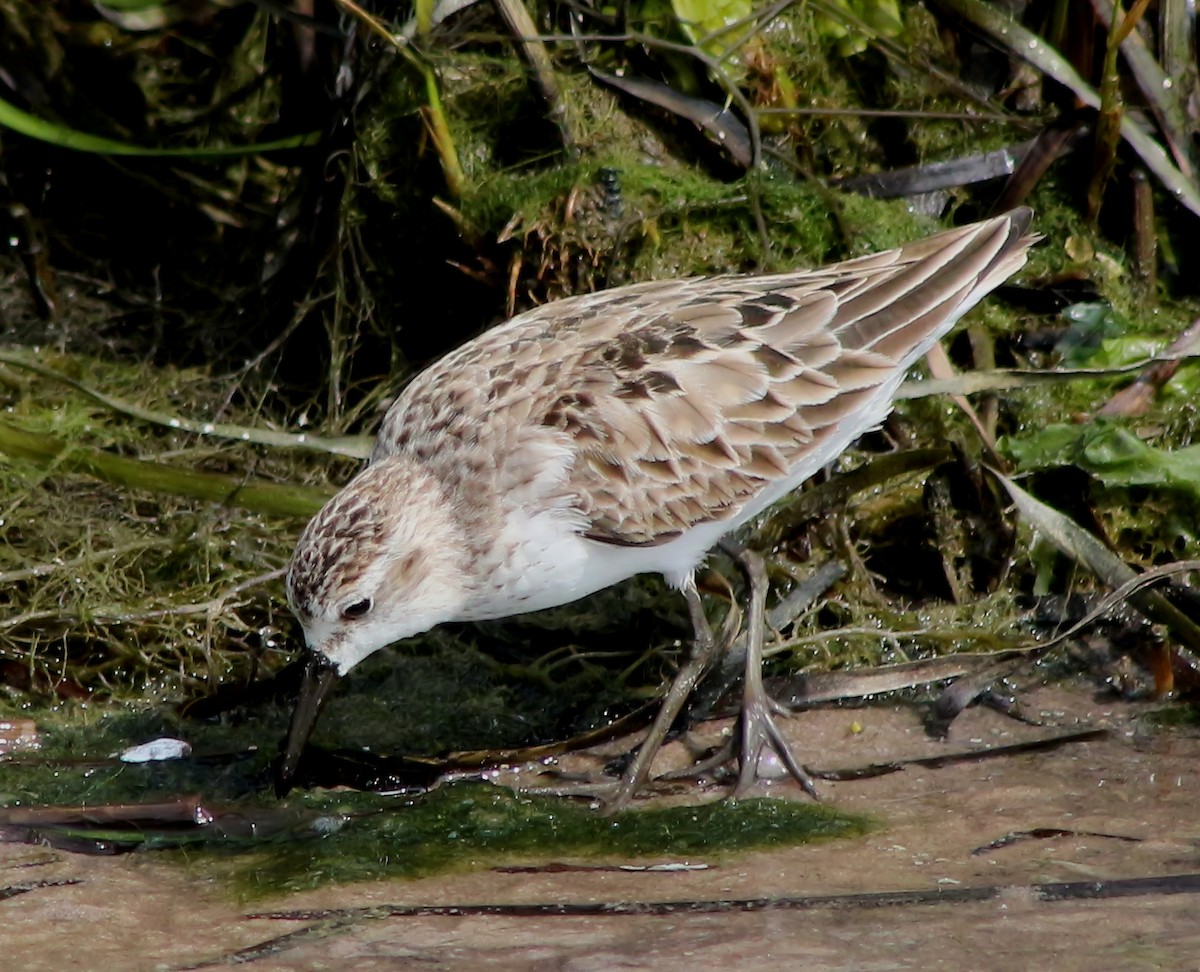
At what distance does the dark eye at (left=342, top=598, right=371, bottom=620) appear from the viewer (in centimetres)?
458

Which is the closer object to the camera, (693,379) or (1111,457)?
(693,379)

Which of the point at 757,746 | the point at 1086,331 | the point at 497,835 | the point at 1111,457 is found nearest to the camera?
Result: the point at 497,835

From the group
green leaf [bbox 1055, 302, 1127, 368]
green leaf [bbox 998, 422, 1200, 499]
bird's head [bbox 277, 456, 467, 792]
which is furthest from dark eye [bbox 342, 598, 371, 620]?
green leaf [bbox 1055, 302, 1127, 368]

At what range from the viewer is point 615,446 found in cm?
469

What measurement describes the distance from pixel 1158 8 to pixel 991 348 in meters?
1.44

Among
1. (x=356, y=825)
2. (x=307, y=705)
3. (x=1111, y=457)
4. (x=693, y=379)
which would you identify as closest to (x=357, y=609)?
(x=307, y=705)

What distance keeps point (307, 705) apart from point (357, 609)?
1.15ft

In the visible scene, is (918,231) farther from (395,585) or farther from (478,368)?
(395,585)

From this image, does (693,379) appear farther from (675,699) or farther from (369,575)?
(369,575)

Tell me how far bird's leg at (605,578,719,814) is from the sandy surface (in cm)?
43

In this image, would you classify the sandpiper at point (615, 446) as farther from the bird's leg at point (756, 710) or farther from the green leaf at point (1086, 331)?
the green leaf at point (1086, 331)

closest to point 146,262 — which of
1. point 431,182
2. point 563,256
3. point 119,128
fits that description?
point 119,128

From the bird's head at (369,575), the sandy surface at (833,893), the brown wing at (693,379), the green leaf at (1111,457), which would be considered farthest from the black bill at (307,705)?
the green leaf at (1111,457)

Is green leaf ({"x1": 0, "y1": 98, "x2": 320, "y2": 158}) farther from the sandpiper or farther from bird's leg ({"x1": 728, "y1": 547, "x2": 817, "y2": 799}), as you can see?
bird's leg ({"x1": 728, "y1": 547, "x2": 817, "y2": 799})
